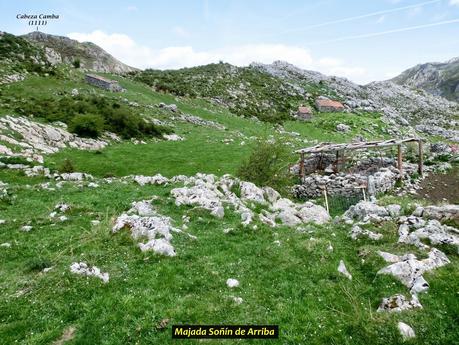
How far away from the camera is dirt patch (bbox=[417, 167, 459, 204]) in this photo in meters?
27.4

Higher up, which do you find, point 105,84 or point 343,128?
point 105,84

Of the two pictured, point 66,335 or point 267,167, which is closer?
point 66,335

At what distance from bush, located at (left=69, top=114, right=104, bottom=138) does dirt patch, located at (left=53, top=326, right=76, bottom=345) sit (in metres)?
32.2

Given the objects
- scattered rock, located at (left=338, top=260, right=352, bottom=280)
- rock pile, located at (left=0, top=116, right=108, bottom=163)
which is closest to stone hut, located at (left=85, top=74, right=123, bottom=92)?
rock pile, located at (left=0, top=116, right=108, bottom=163)

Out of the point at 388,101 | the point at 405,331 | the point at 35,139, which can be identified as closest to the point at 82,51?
the point at 35,139

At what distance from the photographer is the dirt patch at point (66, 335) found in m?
8.59

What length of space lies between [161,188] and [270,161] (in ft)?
29.6

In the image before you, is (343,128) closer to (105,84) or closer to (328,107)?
(328,107)

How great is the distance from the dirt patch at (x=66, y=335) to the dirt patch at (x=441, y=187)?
26222 mm

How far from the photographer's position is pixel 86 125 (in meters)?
38.2

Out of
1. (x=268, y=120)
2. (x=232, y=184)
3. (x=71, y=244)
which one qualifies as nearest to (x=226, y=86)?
(x=268, y=120)

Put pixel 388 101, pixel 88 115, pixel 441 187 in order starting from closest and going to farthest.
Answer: pixel 441 187 → pixel 88 115 → pixel 388 101

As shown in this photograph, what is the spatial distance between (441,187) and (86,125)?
3622 centimetres

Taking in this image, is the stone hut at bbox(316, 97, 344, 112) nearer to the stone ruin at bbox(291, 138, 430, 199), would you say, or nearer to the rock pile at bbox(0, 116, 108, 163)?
the stone ruin at bbox(291, 138, 430, 199)
